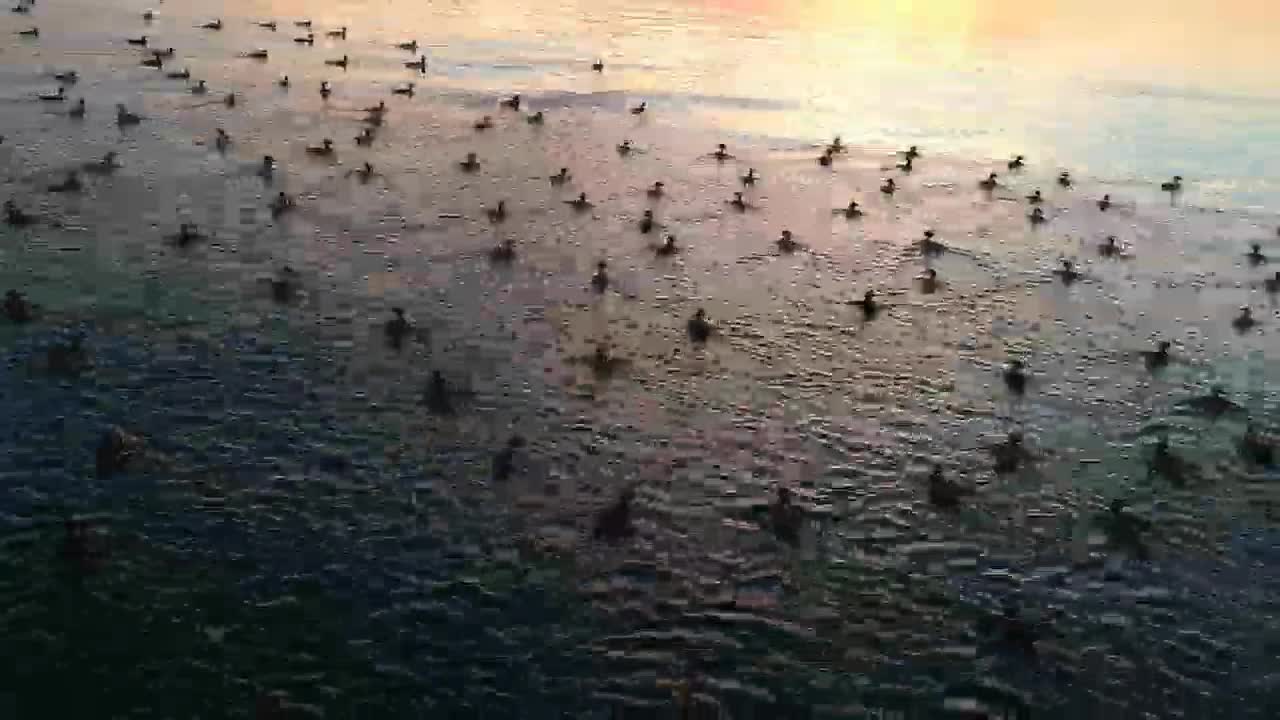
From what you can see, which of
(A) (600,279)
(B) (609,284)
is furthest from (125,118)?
(B) (609,284)

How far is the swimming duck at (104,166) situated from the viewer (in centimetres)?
6681

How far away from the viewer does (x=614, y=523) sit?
36344 millimetres

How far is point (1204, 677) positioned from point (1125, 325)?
1228 inches

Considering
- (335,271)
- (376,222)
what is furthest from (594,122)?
(335,271)

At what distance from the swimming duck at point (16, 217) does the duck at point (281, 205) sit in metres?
12.6

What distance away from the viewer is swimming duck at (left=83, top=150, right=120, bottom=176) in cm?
6681

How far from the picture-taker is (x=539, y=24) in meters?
148

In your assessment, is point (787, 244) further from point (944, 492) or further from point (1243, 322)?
point (944, 492)

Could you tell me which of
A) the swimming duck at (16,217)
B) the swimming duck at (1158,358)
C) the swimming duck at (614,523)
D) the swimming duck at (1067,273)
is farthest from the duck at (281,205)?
the swimming duck at (1158,358)

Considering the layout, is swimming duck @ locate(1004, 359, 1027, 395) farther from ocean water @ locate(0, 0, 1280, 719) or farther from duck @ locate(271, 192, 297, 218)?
duck @ locate(271, 192, 297, 218)

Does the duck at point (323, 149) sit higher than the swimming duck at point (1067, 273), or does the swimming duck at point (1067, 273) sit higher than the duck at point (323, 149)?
the duck at point (323, 149)

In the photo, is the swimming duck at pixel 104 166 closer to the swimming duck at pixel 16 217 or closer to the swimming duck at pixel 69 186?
the swimming duck at pixel 69 186

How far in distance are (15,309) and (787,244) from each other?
137 ft

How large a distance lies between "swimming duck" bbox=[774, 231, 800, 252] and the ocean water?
4.17 ft
